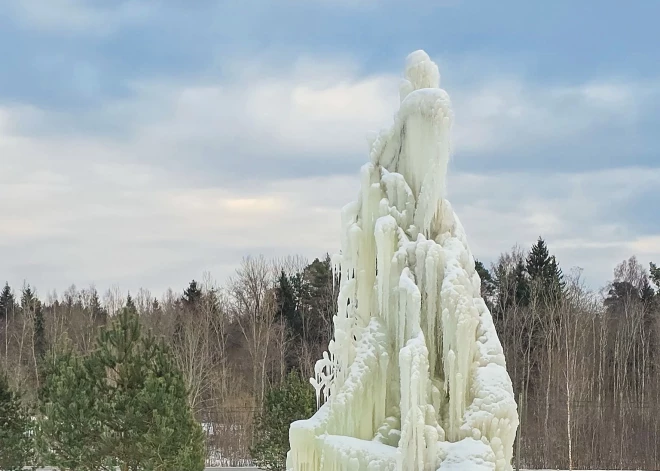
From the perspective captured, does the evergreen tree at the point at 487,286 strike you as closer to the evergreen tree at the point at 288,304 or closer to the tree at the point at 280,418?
the evergreen tree at the point at 288,304

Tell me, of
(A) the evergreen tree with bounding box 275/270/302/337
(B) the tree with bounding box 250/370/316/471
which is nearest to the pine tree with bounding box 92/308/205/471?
(B) the tree with bounding box 250/370/316/471

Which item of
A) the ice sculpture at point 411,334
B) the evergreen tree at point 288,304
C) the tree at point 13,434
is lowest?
the tree at point 13,434

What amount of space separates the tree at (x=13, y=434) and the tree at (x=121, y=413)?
2.28 m

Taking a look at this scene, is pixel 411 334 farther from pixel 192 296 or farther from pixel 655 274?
pixel 192 296

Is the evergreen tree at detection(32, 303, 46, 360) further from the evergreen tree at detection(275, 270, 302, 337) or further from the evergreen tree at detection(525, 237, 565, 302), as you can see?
the evergreen tree at detection(525, 237, 565, 302)

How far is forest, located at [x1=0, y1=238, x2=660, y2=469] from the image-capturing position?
2612 centimetres

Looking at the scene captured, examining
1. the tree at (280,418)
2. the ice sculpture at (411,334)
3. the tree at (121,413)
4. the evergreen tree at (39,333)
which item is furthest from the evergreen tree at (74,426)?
the evergreen tree at (39,333)

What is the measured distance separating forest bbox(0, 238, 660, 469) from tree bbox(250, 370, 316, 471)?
169 inches

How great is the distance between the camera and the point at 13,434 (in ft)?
49.9

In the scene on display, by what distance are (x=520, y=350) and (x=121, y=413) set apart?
71.9 feet

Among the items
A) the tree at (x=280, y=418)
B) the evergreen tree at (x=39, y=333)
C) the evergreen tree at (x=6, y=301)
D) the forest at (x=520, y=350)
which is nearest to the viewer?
the tree at (x=280, y=418)

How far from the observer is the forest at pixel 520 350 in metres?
26.1


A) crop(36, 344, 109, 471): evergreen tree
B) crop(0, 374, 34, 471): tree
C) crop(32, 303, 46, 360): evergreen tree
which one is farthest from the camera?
crop(32, 303, 46, 360): evergreen tree

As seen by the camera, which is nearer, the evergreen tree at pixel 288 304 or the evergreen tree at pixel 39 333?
the evergreen tree at pixel 288 304
